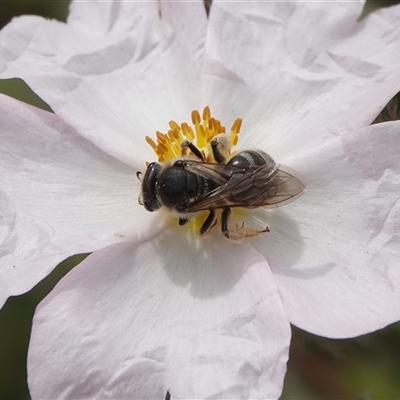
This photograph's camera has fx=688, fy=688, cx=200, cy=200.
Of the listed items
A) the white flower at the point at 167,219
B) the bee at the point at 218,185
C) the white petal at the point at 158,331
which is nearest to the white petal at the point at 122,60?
the white flower at the point at 167,219

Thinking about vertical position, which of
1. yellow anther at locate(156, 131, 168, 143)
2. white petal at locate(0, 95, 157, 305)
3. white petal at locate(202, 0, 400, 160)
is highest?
white petal at locate(202, 0, 400, 160)

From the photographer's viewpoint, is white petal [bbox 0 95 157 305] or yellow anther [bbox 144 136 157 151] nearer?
white petal [bbox 0 95 157 305]

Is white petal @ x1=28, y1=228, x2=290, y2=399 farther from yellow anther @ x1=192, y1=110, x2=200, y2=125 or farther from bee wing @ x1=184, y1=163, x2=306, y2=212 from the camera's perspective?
yellow anther @ x1=192, y1=110, x2=200, y2=125

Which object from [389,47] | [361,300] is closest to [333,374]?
[361,300]

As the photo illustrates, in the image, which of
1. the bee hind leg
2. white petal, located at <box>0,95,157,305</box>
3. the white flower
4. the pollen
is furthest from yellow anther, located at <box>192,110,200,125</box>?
the bee hind leg

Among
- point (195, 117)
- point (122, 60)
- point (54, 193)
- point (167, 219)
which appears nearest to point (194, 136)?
point (195, 117)

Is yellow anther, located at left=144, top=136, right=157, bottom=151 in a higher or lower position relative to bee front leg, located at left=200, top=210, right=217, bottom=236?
higher
